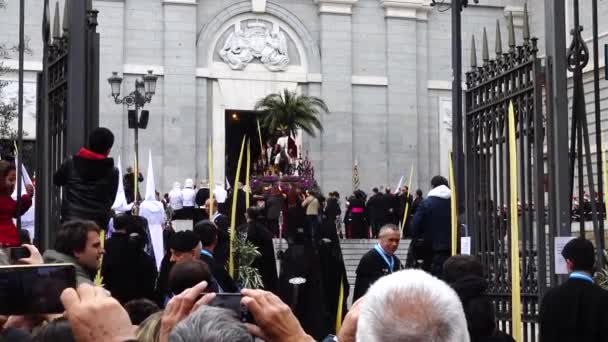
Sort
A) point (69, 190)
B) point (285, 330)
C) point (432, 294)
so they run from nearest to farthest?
point (432, 294) < point (285, 330) < point (69, 190)

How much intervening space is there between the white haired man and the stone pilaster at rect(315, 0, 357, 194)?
3427 centimetres

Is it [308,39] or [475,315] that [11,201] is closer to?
[475,315]

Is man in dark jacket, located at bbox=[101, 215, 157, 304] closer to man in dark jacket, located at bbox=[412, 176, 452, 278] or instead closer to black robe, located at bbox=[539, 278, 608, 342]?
man in dark jacket, located at bbox=[412, 176, 452, 278]

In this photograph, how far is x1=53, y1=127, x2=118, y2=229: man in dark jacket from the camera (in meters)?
8.13

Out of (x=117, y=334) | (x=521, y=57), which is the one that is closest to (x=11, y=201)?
(x=521, y=57)

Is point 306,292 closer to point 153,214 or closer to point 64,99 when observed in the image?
point 64,99

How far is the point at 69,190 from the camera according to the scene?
8.38m

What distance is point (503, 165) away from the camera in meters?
9.84

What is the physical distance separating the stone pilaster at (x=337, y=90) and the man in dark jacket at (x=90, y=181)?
2878 centimetres

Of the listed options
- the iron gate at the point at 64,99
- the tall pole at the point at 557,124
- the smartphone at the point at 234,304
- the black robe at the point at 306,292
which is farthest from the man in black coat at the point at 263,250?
the smartphone at the point at 234,304

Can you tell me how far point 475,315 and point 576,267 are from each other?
1.76 metres

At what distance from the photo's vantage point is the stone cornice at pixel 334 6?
3800cm

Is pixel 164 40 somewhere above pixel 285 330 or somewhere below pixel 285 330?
above

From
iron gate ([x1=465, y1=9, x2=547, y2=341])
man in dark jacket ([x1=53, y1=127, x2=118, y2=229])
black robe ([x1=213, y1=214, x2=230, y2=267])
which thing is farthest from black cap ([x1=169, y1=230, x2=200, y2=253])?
black robe ([x1=213, y1=214, x2=230, y2=267])
